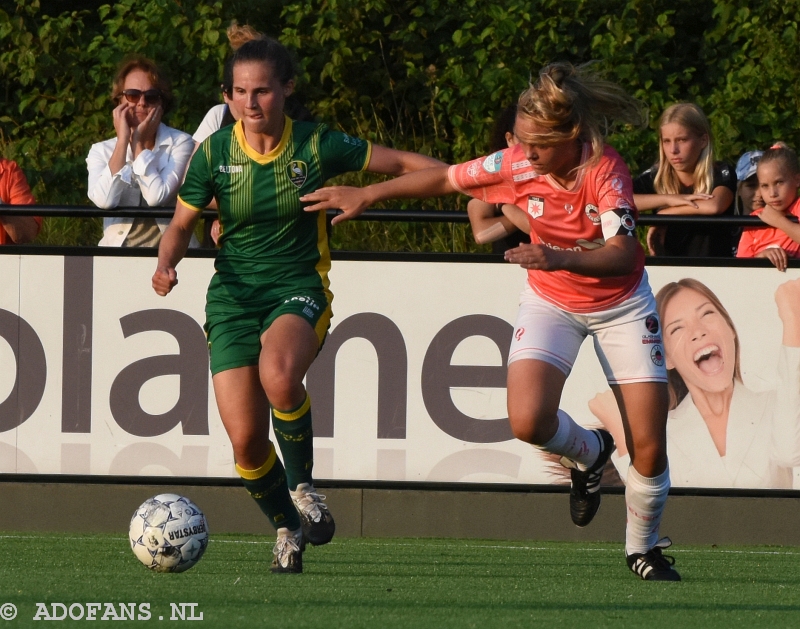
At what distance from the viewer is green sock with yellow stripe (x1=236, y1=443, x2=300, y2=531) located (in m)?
6.79

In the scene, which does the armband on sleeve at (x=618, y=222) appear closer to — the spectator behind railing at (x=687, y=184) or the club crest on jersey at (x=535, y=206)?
the club crest on jersey at (x=535, y=206)

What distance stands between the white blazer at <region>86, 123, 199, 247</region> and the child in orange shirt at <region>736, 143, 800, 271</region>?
11.1ft

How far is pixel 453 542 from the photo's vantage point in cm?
886

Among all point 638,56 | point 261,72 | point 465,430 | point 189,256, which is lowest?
point 465,430

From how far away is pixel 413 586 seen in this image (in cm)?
636

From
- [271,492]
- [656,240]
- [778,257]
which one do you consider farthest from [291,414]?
[778,257]

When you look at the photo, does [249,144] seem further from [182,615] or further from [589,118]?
[182,615]

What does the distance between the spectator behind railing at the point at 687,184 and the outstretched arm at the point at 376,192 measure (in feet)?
7.35

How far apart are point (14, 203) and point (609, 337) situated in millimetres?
4363

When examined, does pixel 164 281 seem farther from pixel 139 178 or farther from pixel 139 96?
pixel 139 96

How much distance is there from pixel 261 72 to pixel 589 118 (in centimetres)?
144

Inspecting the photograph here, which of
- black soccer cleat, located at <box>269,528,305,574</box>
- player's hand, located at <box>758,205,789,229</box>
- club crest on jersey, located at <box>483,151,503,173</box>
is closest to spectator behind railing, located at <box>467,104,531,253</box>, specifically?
player's hand, located at <box>758,205,789,229</box>

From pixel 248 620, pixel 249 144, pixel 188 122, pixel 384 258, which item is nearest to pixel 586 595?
pixel 248 620

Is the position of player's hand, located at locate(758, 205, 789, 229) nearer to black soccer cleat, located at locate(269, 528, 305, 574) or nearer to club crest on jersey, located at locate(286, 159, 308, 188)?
club crest on jersey, located at locate(286, 159, 308, 188)
